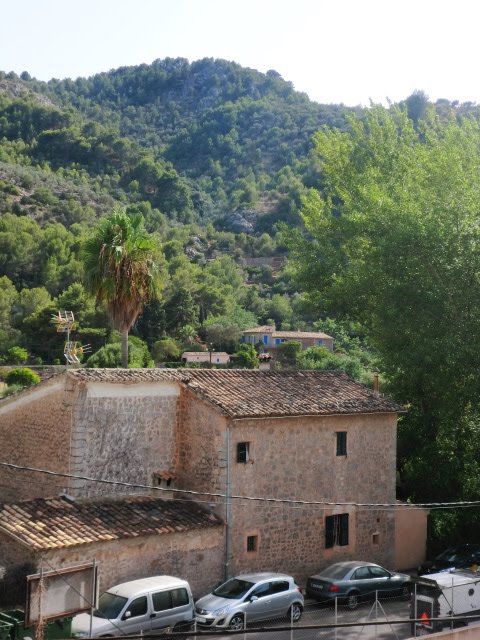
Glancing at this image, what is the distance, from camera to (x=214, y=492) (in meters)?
22.0

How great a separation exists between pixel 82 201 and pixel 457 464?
106384mm

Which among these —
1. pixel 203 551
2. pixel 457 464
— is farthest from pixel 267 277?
pixel 203 551

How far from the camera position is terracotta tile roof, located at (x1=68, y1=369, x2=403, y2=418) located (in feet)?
72.3

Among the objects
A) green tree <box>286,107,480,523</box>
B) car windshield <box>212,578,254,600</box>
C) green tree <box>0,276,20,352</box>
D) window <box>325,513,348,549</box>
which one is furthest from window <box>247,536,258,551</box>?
green tree <box>0,276,20,352</box>

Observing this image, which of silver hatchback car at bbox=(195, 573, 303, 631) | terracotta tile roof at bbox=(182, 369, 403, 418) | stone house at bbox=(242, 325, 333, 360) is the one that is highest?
stone house at bbox=(242, 325, 333, 360)

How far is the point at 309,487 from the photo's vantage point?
927 inches

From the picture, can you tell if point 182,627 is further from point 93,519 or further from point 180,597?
point 93,519

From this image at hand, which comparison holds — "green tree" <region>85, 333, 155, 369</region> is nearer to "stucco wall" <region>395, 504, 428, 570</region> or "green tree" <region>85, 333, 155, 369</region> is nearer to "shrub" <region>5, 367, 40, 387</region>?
"shrub" <region>5, 367, 40, 387</region>

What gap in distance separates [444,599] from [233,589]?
5.15m

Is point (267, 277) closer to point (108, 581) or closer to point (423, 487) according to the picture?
point (423, 487)

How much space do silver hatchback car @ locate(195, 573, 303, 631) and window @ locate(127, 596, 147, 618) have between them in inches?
60.1

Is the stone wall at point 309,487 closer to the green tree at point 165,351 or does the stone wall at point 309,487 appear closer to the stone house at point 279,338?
the green tree at point 165,351

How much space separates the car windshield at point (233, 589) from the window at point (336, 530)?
511 cm

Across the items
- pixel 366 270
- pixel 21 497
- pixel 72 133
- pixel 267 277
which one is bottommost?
pixel 21 497
